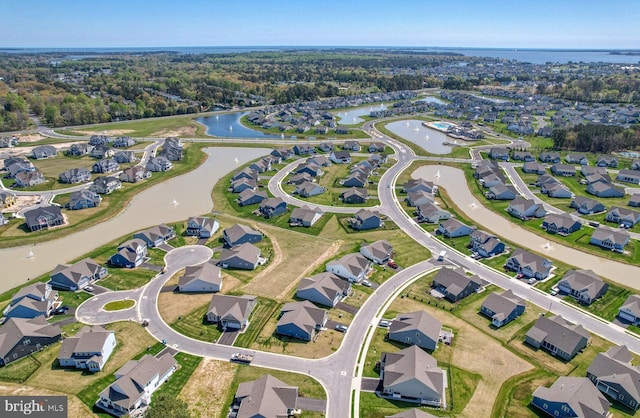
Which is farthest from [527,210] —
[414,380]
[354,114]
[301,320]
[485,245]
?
[354,114]

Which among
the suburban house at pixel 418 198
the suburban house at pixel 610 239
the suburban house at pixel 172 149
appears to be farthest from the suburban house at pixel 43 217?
the suburban house at pixel 610 239

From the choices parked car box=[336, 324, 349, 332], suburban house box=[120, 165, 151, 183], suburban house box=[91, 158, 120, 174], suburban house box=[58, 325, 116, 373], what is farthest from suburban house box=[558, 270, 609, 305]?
suburban house box=[91, 158, 120, 174]

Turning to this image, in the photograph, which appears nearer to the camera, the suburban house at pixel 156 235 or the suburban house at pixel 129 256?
the suburban house at pixel 129 256

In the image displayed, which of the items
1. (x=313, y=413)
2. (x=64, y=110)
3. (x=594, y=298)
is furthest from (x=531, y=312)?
(x=64, y=110)

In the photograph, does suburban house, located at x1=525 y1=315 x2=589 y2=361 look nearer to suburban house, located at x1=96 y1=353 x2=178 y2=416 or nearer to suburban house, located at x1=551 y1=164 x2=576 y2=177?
suburban house, located at x1=96 y1=353 x2=178 y2=416

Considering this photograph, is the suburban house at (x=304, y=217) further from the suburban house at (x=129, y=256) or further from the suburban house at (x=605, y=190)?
the suburban house at (x=605, y=190)

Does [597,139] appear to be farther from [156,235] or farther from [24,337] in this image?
[24,337]
